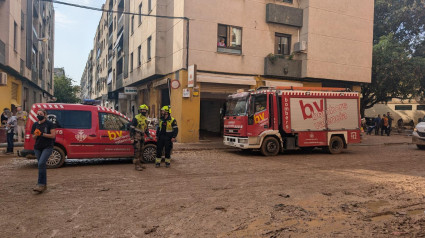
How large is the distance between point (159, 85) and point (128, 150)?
10.4 m

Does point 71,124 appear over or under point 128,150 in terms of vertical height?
over

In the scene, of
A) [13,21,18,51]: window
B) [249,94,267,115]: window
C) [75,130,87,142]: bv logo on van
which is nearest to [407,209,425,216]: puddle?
[249,94,267,115]: window

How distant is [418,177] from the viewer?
8195 millimetres

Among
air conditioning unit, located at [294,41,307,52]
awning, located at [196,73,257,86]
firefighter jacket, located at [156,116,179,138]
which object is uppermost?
air conditioning unit, located at [294,41,307,52]

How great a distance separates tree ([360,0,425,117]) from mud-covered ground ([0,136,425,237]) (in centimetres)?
1895

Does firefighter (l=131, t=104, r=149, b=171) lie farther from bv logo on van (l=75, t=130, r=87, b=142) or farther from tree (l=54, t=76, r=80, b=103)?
tree (l=54, t=76, r=80, b=103)

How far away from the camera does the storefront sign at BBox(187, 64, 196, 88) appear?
607 inches

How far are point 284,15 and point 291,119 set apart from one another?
8399 mm

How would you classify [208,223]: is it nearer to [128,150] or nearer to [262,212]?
[262,212]

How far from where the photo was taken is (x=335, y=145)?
44.7ft

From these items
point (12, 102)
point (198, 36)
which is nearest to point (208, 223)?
point (198, 36)

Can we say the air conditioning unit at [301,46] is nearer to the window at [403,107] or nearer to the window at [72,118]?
the window at [72,118]

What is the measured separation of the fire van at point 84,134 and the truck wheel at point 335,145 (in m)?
7.68

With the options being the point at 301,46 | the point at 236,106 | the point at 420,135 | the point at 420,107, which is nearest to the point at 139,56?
the point at 301,46
